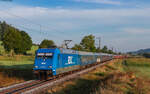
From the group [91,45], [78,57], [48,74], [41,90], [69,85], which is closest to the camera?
[41,90]

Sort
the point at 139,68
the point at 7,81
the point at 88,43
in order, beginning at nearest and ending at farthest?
the point at 7,81 → the point at 139,68 → the point at 88,43

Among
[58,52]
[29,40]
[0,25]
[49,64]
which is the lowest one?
[49,64]

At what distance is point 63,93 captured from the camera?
15.0 metres

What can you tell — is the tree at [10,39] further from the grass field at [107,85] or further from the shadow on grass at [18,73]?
the grass field at [107,85]

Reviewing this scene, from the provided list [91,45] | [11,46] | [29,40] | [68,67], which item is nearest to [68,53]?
[68,67]

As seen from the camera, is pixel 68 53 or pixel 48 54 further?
pixel 68 53

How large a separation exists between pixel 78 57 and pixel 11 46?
120 feet

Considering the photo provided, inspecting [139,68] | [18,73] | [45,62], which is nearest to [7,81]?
[45,62]

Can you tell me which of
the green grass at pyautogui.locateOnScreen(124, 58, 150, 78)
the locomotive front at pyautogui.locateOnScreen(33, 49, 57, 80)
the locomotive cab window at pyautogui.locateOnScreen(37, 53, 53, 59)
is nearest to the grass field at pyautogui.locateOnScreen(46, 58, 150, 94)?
the locomotive front at pyautogui.locateOnScreen(33, 49, 57, 80)

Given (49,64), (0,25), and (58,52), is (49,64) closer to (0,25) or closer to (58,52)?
(58,52)

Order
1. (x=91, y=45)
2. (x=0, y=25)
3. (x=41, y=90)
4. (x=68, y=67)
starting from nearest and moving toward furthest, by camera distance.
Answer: (x=41, y=90) < (x=68, y=67) < (x=91, y=45) < (x=0, y=25)

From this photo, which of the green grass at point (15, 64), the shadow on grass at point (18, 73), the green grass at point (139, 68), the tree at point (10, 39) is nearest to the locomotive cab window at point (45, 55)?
the shadow on grass at point (18, 73)

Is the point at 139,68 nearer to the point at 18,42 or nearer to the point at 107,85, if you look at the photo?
the point at 107,85

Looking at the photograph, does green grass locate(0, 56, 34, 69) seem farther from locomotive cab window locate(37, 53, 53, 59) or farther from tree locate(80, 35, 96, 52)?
tree locate(80, 35, 96, 52)
